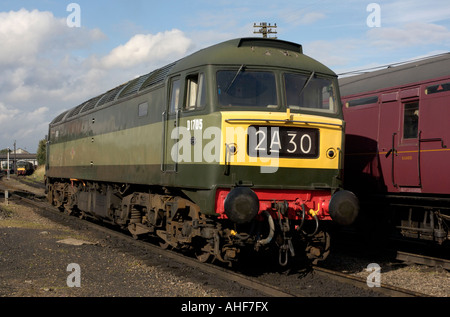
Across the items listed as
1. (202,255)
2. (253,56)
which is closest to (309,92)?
(253,56)

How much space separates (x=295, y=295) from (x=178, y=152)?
3377 mm

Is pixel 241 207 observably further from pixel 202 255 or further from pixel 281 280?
pixel 202 255

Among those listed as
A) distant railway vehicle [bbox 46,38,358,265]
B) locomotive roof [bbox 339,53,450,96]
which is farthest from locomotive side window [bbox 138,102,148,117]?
locomotive roof [bbox 339,53,450,96]

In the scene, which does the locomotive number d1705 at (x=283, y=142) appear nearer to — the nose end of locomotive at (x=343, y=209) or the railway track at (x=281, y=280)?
the nose end of locomotive at (x=343, y=209)

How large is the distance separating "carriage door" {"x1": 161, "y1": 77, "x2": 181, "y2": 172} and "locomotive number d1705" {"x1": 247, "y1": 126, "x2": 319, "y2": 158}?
5.58ft

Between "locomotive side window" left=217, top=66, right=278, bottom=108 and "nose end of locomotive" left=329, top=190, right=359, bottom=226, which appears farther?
"locomotive side window" left=217, top=66, right=278, bottom=108

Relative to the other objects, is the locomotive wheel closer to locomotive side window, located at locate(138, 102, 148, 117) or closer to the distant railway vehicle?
the distant railway vehicle

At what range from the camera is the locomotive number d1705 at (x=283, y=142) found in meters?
Result: 8.26

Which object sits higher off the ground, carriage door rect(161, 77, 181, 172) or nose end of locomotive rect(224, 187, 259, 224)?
carriage door rect(161, 77, 181, 172)

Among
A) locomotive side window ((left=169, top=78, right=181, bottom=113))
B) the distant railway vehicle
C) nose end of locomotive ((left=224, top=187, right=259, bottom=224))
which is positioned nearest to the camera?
nose end of locomotive ((left=224, top=187, right=259, bottom=224))

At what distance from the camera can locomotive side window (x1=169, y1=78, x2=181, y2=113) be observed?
9477mm
